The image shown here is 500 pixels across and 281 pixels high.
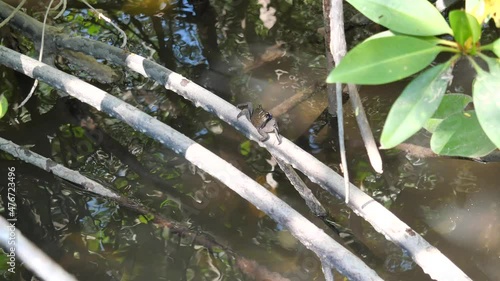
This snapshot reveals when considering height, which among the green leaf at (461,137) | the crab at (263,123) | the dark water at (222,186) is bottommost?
the dark water at (222,186)

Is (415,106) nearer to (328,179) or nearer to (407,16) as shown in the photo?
(407,16)

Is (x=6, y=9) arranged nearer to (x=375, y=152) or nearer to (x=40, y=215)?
(x=40, y=215)

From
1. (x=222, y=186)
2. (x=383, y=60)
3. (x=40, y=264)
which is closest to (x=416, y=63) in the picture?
(x=383, y=60)

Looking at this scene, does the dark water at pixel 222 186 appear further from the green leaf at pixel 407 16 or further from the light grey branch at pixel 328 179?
the green leaf at pixel 407 16

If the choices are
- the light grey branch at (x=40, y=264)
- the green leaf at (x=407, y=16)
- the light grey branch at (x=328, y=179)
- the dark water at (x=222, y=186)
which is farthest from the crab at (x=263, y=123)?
the light grey branch at (x=40, y=264)

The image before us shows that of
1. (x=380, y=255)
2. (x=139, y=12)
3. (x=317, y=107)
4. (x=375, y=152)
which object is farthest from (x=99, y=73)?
(x=375, y=152)

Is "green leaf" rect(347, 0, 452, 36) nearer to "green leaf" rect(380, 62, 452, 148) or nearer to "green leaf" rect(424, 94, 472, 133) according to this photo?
"green leaf" rect(380, 62, 452, 148)
